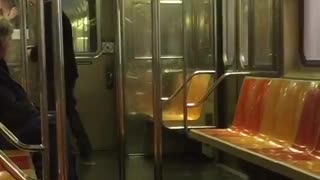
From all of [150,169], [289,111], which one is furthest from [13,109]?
[150,169]

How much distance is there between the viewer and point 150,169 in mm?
5324

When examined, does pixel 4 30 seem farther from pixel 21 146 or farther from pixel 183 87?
pixel 183 87

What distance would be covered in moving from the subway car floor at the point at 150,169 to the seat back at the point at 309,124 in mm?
1625

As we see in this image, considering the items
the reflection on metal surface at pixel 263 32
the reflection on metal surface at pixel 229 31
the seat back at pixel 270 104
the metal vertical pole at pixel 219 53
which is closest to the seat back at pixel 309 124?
the seat back at pixel 270 104

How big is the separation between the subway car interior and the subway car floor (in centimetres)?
1

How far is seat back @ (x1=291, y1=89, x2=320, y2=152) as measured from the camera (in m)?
3.12

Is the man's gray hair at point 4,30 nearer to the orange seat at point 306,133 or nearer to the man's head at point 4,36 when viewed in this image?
the man's head at point 4,36

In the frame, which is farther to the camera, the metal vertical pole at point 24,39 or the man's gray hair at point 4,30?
the metal vertical pole at point 24,39

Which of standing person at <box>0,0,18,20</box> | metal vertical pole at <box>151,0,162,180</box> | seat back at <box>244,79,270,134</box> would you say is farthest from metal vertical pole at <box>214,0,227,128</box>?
standing person at <box>0,0,18,20</box>

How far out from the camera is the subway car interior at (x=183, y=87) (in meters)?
3.05

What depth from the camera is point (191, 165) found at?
18.1 feet

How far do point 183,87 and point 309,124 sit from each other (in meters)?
1.52

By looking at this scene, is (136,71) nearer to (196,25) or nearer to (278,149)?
(196,25)

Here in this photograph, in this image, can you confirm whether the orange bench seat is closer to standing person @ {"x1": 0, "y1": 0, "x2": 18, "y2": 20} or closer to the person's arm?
the person's arm
